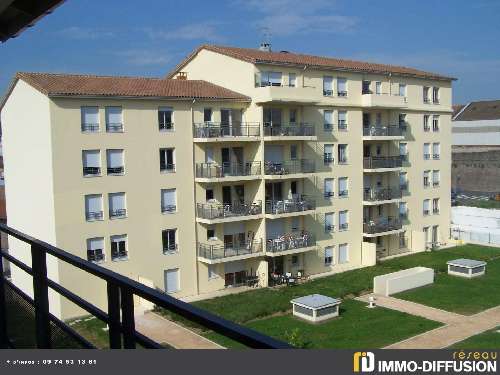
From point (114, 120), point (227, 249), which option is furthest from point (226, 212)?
point (114, 120)

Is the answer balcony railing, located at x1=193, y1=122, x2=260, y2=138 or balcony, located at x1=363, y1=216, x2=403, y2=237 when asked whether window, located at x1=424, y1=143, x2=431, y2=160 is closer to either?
balcony, located at x1=363, y1=216, x2=403, y2=237

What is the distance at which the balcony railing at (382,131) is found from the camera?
33750 mm

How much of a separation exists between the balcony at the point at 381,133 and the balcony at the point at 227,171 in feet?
28.4

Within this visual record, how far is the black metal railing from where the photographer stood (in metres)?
2.02

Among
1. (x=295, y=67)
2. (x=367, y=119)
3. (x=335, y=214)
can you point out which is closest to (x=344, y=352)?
(x=295, y=67)

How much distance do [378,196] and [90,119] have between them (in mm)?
18614

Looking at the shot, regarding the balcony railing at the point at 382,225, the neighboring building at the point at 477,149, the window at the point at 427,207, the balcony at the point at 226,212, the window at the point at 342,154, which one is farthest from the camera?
the neighboring building at the point at 477,149

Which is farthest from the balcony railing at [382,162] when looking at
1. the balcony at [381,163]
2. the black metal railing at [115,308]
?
the black metal railing at [115,308]

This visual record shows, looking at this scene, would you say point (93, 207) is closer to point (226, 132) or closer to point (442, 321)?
point (226, 132)

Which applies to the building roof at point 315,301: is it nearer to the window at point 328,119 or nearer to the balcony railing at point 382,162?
the window at point 328,119

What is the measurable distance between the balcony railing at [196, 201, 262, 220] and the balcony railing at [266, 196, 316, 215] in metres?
0.63

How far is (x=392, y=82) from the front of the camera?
3525 cm

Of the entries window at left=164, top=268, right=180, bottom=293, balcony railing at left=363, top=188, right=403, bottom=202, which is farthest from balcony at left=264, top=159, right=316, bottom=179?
window at left=164, top=268, right=180, bottom=293

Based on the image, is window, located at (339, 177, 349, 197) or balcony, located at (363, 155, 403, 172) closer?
window, located at (339, 177, 349, 197)
